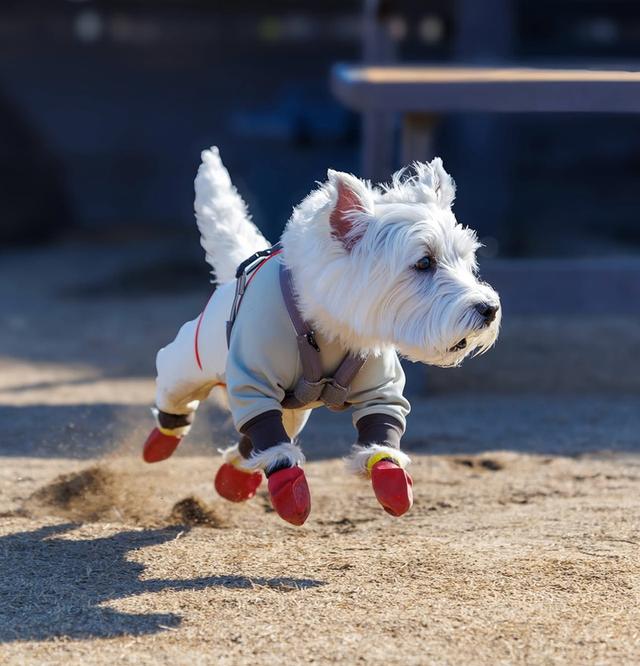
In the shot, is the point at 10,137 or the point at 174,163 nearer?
the point at 10,137

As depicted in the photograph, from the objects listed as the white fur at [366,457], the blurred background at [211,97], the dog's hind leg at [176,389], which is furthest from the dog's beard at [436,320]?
the blurred background at [211,97]

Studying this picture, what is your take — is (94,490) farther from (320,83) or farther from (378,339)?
(320,83)

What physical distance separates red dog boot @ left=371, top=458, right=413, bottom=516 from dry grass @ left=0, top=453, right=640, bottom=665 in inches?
10.3

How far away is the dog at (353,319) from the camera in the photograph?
127 inches

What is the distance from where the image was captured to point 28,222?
39.4 ft

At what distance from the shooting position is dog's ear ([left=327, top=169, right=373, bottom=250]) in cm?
328

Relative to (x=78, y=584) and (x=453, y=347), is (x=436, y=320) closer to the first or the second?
(x=453, y=347)

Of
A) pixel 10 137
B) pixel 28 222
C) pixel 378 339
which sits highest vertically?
pixel 378 339

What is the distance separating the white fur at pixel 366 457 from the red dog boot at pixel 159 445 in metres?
1.09

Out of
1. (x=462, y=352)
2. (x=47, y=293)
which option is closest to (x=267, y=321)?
(x=462, y=352)

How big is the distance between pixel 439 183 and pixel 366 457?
34.8 inches

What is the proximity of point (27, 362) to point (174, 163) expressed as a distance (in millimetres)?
6290

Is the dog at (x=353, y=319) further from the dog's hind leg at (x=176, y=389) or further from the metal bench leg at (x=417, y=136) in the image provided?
the metal bench leg at (x=417, y=136)

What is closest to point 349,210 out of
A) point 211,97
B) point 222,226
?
point 222,226
